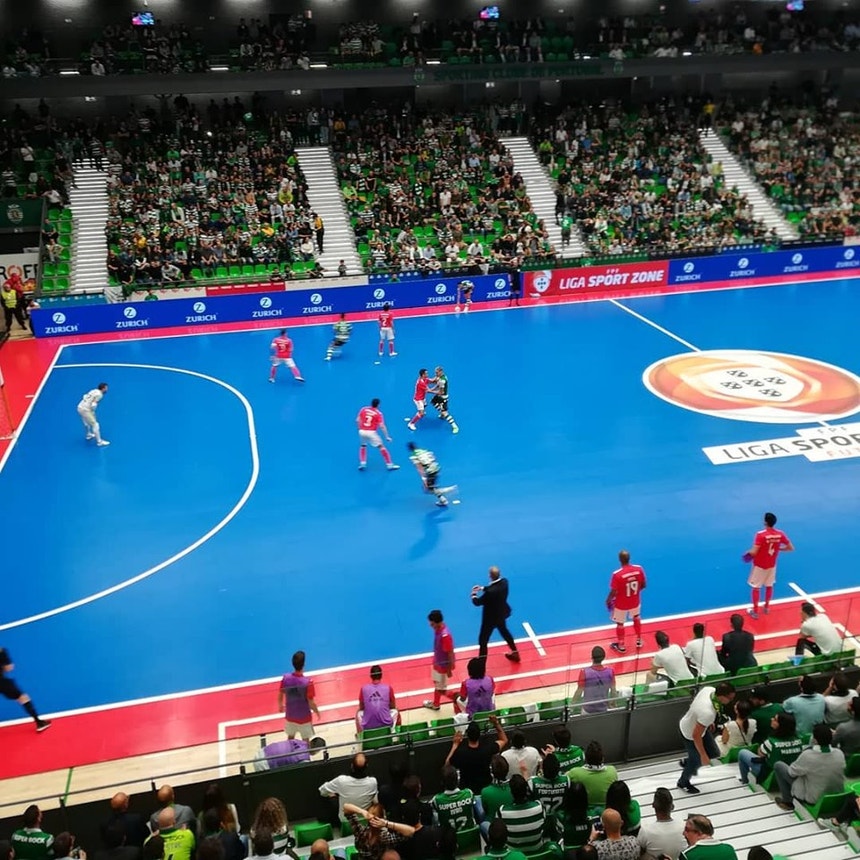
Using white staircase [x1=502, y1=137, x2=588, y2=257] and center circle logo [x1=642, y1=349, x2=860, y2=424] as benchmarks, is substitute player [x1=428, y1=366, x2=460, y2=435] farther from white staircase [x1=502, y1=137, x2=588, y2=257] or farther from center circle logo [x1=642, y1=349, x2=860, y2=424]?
white staircase [x1=502, y1=137, x2=588, y2=257]

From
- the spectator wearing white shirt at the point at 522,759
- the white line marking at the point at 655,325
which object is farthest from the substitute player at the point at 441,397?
the spectator wearing white shirt at the point at 522,759

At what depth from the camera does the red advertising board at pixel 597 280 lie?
34094 mm

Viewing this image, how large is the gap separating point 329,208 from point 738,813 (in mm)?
34423

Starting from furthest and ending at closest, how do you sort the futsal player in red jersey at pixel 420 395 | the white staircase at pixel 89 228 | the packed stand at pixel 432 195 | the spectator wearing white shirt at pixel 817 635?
the packed stand at pixel 432 195 → the white staircase at pixel 89 228 → the futsal player in red jersey at pixel 420 395 → the spectator wearing white shirt at pixel 817 635

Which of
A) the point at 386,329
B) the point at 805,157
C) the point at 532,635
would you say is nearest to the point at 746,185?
the point at 805,157

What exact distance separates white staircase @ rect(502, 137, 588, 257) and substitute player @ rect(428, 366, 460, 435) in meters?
17.7

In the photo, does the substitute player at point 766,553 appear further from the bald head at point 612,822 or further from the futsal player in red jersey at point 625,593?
the bald head at point 612,822

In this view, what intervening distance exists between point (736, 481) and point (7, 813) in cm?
1490

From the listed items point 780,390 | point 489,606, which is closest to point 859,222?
point 780,390

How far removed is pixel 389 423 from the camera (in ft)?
72.4

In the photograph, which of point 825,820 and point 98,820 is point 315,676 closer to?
point 98,820

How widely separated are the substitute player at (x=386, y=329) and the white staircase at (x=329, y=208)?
7.63 m

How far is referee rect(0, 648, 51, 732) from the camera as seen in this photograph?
1152 cm

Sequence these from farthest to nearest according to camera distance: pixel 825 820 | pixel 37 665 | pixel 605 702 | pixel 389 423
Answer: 1. pixel 389 423
2. pixel 37 665
3. pixel 605 702
4. pixel 825 820
